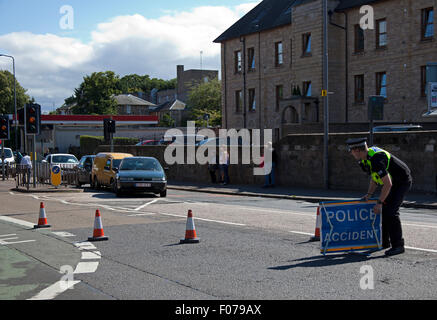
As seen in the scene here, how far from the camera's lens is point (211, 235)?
36.6ft

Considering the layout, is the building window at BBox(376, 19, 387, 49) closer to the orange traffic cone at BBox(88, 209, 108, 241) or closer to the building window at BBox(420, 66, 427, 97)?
the building window at BBox(420, 66, 427, 97)

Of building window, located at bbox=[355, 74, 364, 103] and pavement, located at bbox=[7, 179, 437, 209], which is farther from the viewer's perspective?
building window, located at bbox=[355, 74, 364, 103]

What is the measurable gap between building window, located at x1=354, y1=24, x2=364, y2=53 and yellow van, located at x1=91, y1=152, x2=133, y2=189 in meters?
20.3

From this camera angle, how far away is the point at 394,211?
338 inches

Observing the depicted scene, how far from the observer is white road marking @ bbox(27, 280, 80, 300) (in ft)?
21.5

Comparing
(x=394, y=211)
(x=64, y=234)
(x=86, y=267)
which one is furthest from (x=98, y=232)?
(x=394, y=211)

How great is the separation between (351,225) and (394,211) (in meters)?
0.66

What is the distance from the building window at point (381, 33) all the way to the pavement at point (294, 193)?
16.6 m

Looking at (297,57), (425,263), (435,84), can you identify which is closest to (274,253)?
(425,263)

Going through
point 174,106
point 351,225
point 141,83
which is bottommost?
point 351,225

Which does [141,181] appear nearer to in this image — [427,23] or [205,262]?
[205,262]

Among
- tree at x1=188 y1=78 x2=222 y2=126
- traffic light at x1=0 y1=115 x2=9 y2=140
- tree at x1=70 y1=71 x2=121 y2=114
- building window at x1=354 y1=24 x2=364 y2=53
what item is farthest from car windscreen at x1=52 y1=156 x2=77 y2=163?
tree at x1=70 y1=71 x2=121 y2=114

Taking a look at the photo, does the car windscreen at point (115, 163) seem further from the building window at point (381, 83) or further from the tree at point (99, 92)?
the tree at point (99, 92)

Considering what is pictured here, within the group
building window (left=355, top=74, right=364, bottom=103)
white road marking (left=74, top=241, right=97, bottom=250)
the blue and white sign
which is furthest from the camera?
building window (left=355, top=74, right=364, bottom=103)
